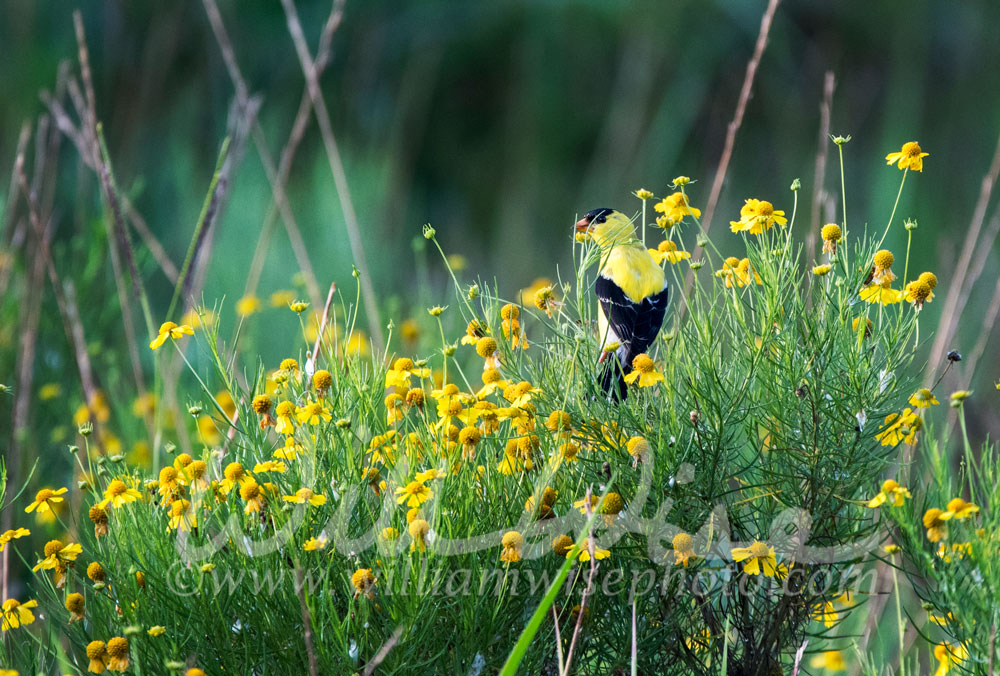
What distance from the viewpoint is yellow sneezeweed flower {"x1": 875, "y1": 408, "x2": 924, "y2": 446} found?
119 centimetres

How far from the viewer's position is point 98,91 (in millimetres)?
5160

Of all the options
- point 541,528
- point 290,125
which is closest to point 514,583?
point 541,528

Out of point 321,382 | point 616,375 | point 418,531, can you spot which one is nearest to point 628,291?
point 616,375

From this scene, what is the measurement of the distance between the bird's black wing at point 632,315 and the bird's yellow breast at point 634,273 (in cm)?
1

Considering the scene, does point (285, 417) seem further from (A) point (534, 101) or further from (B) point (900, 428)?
(A) point (534, 101)

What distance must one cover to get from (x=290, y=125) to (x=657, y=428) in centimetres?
425

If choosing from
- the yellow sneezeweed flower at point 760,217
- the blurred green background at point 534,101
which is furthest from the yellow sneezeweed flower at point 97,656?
the blurred green background at point 534,101

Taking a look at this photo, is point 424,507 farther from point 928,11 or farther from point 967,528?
point 928,11

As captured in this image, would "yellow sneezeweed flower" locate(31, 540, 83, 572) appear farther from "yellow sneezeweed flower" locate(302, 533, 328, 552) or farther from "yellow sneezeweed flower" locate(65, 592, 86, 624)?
"yellow sneezeweed flower" locate(302, 533, 328, 552)

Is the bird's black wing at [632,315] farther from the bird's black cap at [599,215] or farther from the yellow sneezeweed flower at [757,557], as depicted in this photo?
the yellow sneezeweed flower at [757,557]

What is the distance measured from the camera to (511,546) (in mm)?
1087

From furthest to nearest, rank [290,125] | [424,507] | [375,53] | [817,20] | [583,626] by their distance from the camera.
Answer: [817,20] < [375,53] < [290,125] < [583,626] < [424,507]

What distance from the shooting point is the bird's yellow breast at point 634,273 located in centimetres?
161

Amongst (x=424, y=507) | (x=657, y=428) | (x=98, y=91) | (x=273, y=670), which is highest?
(x=98, y=91)
